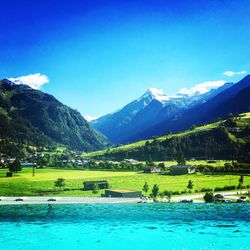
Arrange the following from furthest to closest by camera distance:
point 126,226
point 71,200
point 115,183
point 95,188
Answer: point 115,183 → point 95,188 → point 71,200 → point 126,226

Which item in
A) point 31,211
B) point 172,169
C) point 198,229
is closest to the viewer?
point 198,229

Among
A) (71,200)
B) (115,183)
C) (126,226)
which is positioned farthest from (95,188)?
(126,226)

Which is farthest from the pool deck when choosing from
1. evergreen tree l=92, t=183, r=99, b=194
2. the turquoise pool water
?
evergreen tree l=92, t=183, r=99, b=194

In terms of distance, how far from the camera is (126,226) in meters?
87.6

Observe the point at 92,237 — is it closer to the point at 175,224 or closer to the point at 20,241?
the point at 20,241

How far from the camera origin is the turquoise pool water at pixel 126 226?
71.6 metres

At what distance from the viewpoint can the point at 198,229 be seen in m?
83.0

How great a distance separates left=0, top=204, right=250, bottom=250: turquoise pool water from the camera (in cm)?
7162

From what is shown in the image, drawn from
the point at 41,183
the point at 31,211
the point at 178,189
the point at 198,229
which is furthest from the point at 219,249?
the point at 41,183

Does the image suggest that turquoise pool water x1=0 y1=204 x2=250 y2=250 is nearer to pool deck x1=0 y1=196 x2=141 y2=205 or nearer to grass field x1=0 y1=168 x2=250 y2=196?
pool deck x1=0 y1=196 x2=141 y2=205

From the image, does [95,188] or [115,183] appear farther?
[115,183]

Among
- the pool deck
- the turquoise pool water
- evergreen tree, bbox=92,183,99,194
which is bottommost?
the turquoise pool water

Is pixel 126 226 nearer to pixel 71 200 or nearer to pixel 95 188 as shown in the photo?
pixel 71 200

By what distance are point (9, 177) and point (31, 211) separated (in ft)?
220
